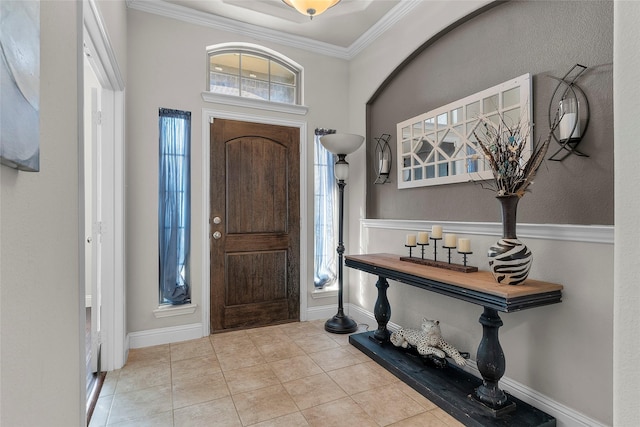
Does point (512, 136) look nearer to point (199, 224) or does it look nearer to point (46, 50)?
point (46, 50)

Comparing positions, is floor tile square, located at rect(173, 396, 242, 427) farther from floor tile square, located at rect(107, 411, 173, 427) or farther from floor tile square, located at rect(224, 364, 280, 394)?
floor tile square, located at rect(224, 364, 280, 394)

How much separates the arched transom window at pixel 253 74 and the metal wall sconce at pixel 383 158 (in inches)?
39.7

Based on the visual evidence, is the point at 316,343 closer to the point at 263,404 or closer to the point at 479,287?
the point at 263,404

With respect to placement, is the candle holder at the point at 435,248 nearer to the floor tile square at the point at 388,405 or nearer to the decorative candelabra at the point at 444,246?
the decorative candelabra at the point at 444,246

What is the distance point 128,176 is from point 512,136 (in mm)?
2862

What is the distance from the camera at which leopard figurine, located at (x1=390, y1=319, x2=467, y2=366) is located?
7.23 feet

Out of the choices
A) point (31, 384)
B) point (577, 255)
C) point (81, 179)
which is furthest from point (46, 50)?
point (577, 255)

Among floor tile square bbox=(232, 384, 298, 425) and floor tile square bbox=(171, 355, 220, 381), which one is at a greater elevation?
floor tile square bbox=(232, 384, 298, 425)

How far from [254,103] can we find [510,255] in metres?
2.63

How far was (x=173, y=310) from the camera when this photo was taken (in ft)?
9.76

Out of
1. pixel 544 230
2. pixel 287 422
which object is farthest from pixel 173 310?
pixel 544 230

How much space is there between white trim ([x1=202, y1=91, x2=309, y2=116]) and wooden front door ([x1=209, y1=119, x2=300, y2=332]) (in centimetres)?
18

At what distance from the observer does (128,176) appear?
279 centimetres

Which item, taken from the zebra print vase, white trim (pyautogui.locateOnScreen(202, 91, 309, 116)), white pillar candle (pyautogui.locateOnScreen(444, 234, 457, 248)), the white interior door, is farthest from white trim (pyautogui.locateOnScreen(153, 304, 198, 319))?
the zebra print vase
